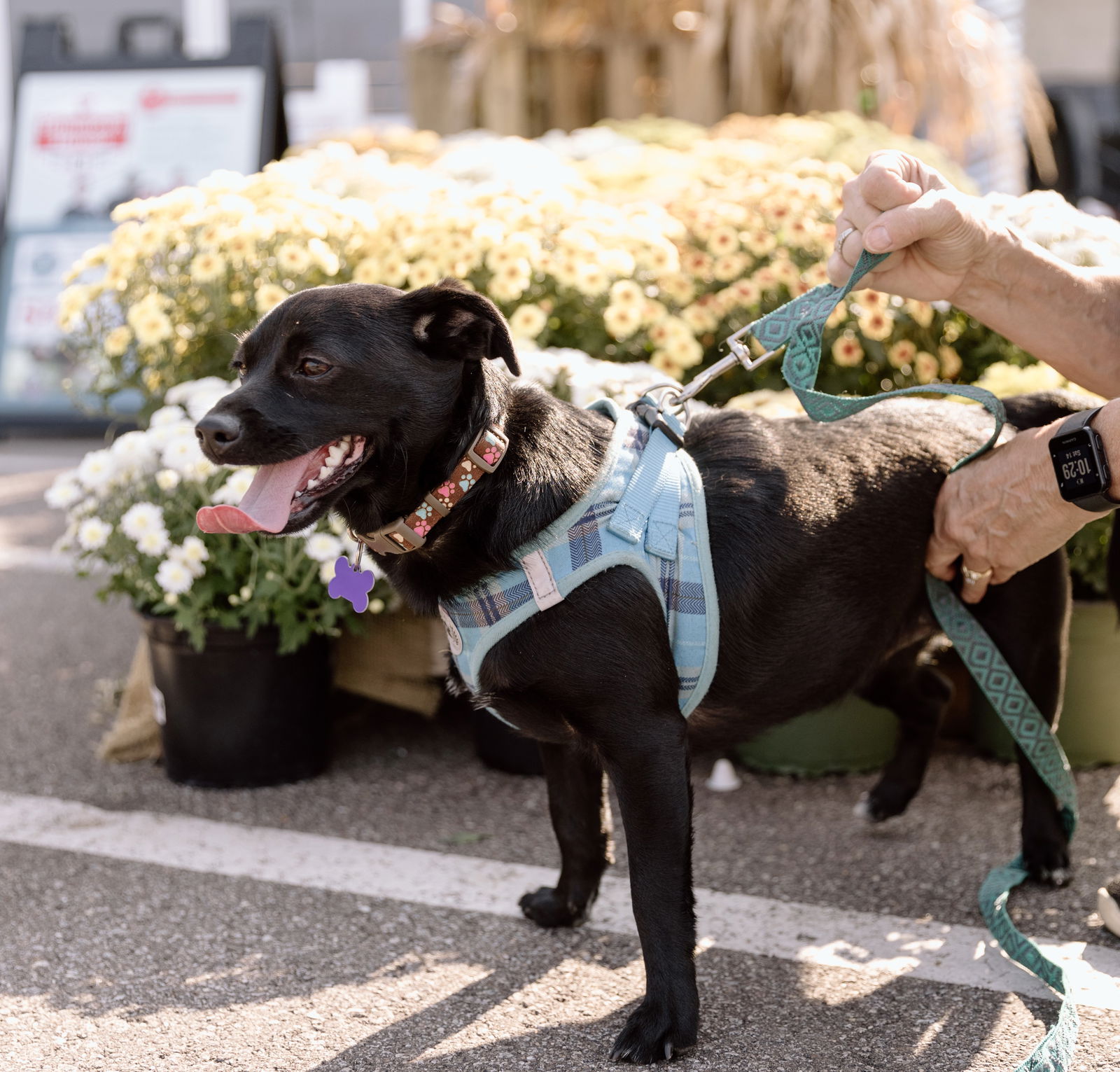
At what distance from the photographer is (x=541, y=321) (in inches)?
133

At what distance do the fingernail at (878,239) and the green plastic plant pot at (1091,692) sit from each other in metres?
1.40

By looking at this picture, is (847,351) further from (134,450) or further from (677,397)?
(134,450)

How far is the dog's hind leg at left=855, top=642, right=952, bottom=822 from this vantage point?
304 cm

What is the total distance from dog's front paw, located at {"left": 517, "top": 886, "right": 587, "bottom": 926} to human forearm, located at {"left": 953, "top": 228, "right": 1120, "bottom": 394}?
151 centimetres

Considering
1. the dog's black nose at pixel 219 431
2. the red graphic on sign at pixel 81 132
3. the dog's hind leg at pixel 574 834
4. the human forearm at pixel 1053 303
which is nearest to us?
the dog's black nose at pixel 219 431

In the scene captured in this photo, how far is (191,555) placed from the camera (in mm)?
3102

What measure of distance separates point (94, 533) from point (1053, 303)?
7.58 ft

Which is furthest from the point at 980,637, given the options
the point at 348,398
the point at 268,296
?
the point at 268,296

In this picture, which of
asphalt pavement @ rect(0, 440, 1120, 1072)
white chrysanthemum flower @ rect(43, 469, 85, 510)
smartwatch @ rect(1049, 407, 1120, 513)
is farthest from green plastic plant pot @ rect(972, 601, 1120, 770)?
white chrysanthemum flower @ rect(43, 469, 85, 510)

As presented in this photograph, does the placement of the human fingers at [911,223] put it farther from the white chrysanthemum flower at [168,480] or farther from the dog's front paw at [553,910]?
the white chrysanthemum flower at [168,480]

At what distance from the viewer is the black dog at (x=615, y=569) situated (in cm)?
206

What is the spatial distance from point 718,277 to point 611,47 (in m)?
5.14

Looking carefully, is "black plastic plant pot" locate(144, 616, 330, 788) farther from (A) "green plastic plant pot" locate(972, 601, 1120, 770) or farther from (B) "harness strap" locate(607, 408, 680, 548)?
(A) "green plastic plant pot" locate(972, 601, 1120, 770)

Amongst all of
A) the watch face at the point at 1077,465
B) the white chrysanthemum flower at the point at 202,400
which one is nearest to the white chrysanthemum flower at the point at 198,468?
the white chrysanthemum flower at the point at 202,400
